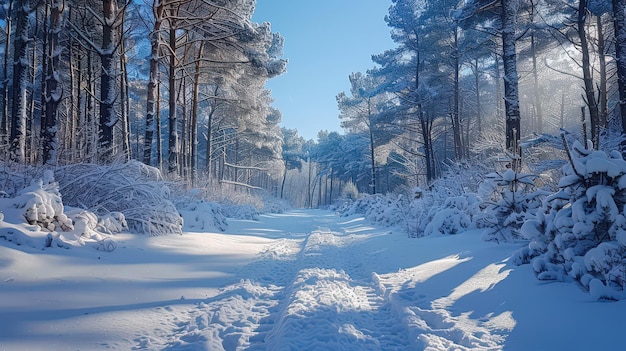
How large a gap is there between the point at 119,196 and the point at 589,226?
652cm

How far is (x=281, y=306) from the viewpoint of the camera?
310 centimetres

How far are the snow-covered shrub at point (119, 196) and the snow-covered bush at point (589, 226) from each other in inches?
218

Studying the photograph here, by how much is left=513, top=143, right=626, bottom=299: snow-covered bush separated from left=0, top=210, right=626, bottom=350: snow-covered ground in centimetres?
21

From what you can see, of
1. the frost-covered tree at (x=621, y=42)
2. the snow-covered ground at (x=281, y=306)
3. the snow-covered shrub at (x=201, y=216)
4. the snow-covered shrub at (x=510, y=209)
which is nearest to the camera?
the snow-covered ground at (x=281, y=306)

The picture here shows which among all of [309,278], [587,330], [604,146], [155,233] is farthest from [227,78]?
[587,330]

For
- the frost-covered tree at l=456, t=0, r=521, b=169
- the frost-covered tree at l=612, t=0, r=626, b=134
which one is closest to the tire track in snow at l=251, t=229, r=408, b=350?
the frost-covered tree at l=612, t=0, r=626, b=134

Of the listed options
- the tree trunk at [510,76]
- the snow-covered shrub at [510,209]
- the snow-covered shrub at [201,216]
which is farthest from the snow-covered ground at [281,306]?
the tree trunk at [510,76]

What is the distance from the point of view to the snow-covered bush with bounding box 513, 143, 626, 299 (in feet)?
8.21

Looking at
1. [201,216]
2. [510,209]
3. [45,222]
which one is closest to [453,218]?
[510,209]

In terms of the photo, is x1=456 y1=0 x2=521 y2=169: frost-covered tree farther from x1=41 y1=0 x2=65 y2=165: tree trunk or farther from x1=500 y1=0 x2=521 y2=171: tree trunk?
x1=41 y1=0 x2=65 y2=165: tree trunk

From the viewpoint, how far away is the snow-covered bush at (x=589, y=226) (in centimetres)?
250

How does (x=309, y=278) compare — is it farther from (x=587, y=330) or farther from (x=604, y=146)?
(x=604, y=146)

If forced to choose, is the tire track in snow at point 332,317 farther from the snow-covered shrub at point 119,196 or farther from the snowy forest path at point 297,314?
the snow-covered shrub at point 119,196

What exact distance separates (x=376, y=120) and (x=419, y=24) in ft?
19.9
